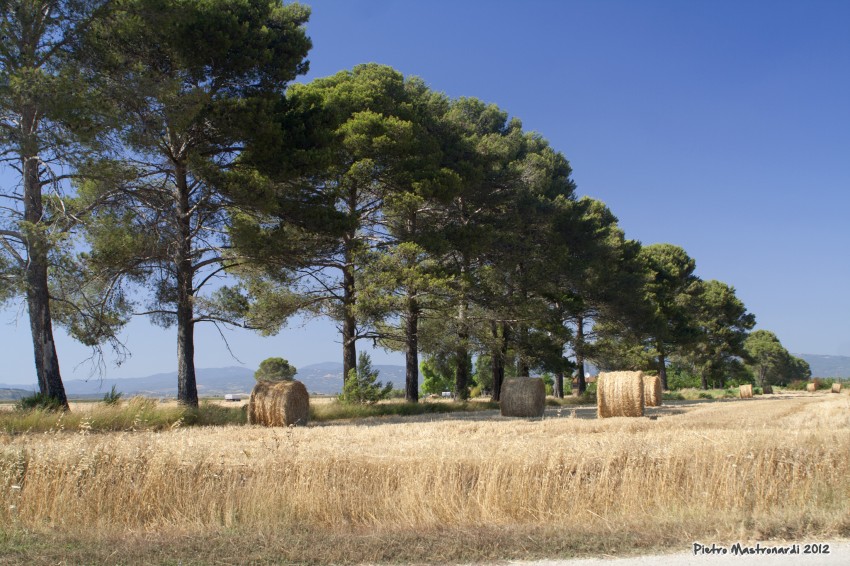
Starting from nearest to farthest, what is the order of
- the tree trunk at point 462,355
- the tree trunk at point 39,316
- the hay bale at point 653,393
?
1. the tree trunk at point 39,316
2. the tree trunk at point 462,355
3. the hay bale at point 653,393

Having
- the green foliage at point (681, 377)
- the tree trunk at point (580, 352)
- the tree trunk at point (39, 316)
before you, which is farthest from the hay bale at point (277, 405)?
the green foliage at point (681, 377)

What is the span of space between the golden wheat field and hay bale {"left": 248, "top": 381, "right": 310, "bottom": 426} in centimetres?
929

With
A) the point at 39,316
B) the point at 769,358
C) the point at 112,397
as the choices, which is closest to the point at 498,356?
the point at 112,397

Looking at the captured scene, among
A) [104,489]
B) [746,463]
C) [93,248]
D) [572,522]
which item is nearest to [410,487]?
[572,522]

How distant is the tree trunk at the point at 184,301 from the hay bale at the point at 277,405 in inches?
106

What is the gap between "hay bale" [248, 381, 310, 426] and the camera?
17531 millimetres

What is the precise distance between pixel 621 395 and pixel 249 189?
12.4 metres

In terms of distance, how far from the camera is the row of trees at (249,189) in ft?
52.7

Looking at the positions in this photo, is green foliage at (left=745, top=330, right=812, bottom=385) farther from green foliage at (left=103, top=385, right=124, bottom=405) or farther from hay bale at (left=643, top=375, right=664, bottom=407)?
green foliage at (left=103, top=385, right=124, bottom=405)

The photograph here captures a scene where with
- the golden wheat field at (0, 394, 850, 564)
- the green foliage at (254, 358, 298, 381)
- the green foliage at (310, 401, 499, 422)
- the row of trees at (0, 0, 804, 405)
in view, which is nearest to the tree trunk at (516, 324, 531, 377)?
the row of trees at (0, 0, 804, 405)

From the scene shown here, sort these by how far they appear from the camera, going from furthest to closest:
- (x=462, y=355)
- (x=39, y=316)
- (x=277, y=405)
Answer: (x=462, y=355)
(x=277, y=405)
(x=39, y=316)

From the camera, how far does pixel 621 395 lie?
20719mm

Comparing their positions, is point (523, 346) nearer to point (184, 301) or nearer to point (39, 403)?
point (184, 301)

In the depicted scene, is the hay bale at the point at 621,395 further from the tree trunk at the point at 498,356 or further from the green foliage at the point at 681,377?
the green foliage at the point at 681,377
